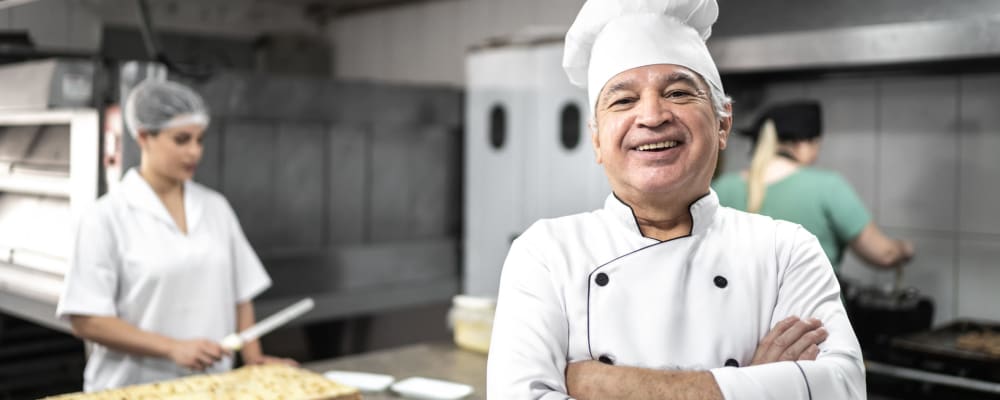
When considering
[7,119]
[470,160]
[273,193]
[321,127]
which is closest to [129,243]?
[7,119]

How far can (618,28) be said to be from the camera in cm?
115

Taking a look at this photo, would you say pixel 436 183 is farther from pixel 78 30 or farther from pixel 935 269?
pixel 935 269

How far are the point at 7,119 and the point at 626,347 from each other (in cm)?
157

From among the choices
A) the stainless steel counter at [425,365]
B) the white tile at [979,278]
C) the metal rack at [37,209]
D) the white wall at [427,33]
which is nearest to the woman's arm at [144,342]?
the metal rack at [37,209]

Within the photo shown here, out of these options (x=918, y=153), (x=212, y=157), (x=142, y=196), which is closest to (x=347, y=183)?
(x=212, y=157)

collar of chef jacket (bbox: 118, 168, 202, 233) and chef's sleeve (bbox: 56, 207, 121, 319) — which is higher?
collar of chef jacket (bbox: 118, 168, 202, 233)

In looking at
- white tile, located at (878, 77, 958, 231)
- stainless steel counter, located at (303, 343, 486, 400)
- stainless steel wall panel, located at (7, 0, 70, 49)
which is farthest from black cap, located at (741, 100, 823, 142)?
stainless steel wall panel, located at (7, 0, 70, 49)

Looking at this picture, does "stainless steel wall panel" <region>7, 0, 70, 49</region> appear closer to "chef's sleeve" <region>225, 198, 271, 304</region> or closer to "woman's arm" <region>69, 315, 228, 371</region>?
"chef's sleeve" <region>225, 198, 271, 304</region>

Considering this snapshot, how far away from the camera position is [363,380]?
6.09ft

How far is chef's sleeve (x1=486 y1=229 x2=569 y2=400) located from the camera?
3.64 ft

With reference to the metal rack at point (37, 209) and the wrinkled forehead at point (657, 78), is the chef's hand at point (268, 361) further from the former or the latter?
the wrinkled forehead at point (657, 78)

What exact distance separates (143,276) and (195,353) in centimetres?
23

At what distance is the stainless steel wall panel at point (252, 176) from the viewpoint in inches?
113

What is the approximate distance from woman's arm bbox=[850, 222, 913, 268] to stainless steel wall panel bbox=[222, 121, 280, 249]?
73.2 inches
